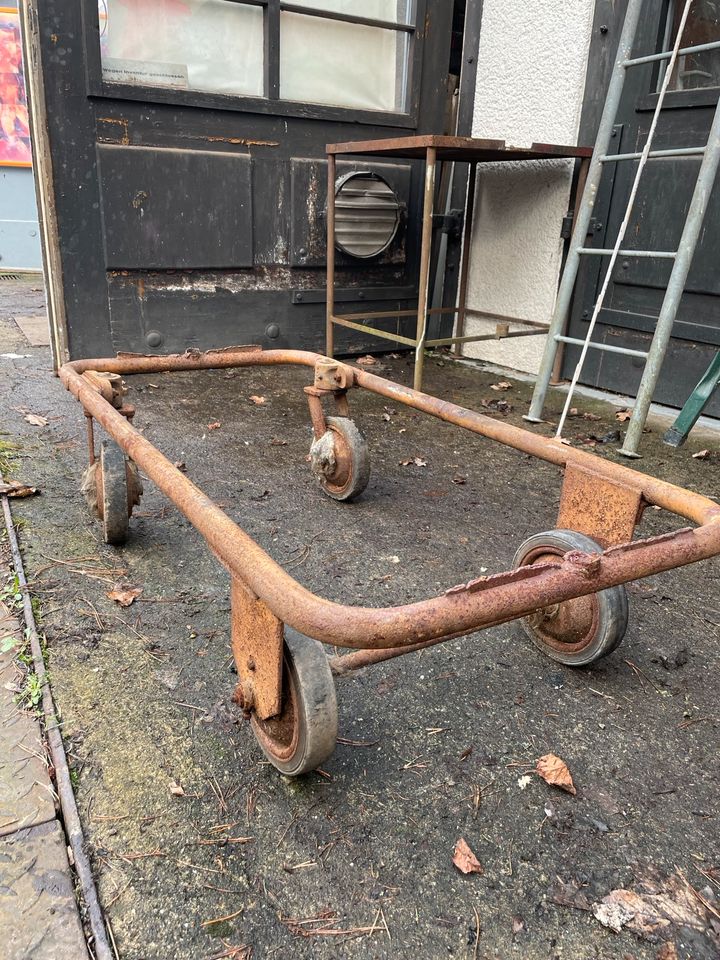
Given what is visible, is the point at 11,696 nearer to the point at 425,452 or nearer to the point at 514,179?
the point at 425,452

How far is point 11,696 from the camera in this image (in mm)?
1927

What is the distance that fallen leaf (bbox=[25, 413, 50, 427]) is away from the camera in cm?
415

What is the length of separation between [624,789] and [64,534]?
7.10 ft

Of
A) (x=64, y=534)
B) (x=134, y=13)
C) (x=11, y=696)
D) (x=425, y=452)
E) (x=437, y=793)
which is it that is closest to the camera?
(x=437, y=793)

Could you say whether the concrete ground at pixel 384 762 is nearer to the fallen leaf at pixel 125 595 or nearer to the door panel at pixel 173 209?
the fallen leaf at pixel 125 595

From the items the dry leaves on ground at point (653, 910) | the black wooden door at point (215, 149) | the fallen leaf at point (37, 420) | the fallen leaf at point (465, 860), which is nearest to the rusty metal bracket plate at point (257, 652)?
the fallen leaf at point (465, 860)

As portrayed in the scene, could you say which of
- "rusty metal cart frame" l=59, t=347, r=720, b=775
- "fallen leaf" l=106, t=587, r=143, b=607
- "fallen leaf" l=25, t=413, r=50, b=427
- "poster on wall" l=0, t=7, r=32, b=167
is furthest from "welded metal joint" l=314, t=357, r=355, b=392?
"poster on wall" l=0, t=7, r=32, b=167

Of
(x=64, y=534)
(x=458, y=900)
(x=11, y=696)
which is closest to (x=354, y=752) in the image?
(x=458, y=900)

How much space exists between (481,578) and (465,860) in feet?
2.06

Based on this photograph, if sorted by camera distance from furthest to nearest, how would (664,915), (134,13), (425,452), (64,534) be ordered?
(134,13), (425,452), (64,534), (664,915)

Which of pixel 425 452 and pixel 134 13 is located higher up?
pixel 134 13

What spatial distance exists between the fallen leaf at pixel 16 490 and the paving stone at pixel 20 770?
1318 millimetres

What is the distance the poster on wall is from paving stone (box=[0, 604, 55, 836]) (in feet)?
36.2

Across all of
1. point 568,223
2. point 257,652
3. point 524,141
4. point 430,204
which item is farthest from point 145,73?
point 257,652
